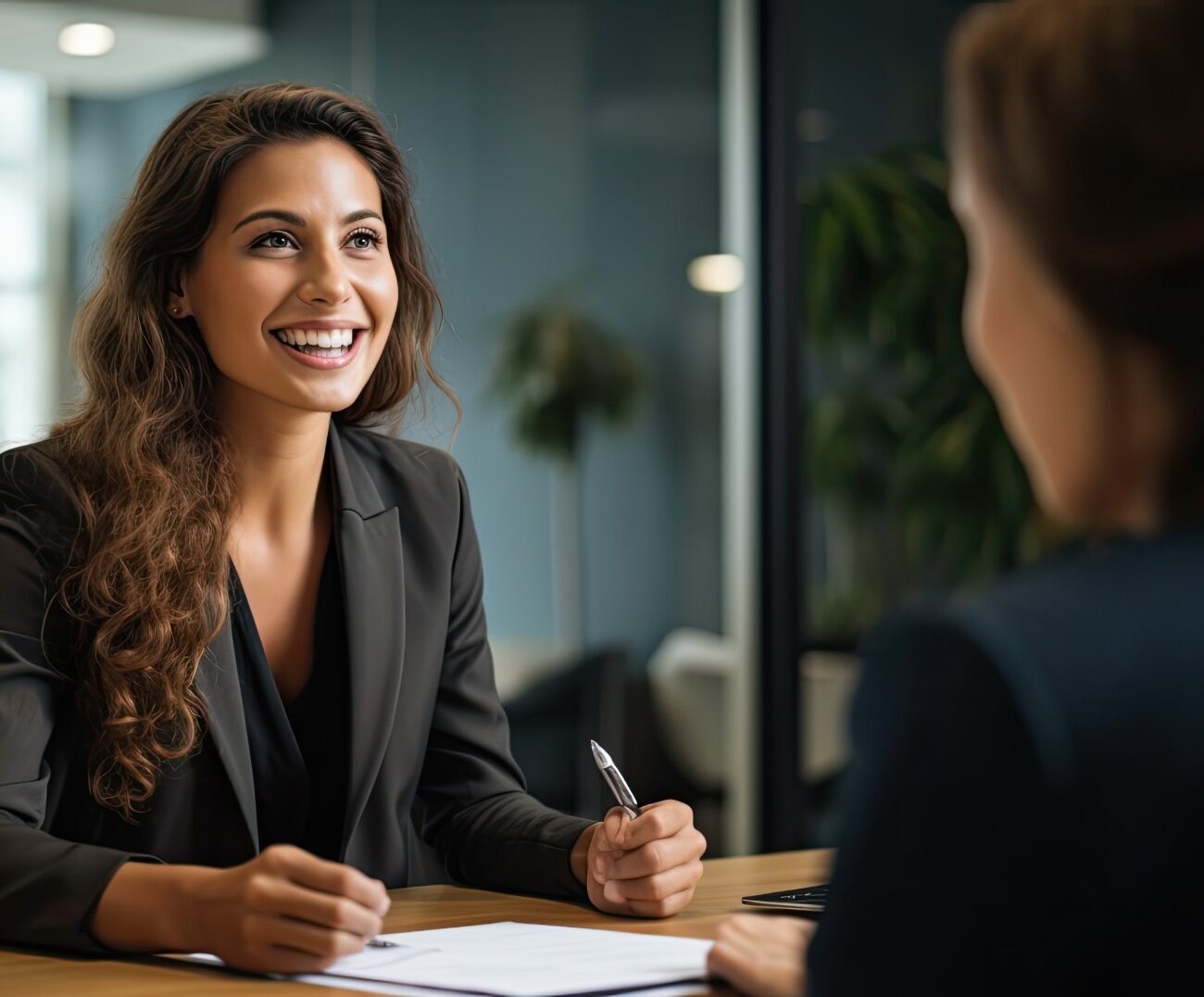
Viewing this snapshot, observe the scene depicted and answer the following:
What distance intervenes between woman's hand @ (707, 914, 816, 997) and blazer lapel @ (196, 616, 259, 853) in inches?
26.3

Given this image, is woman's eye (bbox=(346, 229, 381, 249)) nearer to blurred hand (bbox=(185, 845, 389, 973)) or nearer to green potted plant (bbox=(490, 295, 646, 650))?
blurred hand (bbox=(185, 845, 389, 973))

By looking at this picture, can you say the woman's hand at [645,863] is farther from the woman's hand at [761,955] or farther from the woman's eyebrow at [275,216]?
the woman's eyebrow at [275,216]

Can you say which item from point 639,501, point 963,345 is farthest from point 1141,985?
point 963,345

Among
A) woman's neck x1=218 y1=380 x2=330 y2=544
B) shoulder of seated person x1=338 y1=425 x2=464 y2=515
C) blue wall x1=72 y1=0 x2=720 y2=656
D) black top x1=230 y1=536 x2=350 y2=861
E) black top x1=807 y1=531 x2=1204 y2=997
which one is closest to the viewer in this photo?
black top x1=807 y1=531 x2=1204 y2=997

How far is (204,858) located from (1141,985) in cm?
125

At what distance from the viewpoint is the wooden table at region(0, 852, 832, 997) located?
1.15 meters

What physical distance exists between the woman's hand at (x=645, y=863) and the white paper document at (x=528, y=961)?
8 cm

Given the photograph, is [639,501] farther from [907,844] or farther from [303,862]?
[907,844]

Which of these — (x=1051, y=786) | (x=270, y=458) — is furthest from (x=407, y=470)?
(x=1051, y=786)

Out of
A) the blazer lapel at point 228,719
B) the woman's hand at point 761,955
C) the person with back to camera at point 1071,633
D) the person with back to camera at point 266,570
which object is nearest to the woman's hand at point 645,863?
the person with back to camera at point 266,570

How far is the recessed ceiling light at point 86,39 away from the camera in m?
3.20

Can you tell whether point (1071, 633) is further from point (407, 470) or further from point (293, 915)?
point (407, 470)

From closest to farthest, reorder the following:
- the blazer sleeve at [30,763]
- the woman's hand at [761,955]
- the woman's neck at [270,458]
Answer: the woman's hand at [761,955] < the blazer sleeve at [30,763] < the woman's neck at [270,458]

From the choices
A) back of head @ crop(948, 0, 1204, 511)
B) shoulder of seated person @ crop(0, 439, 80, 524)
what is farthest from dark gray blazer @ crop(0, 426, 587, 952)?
back of head @ crop(948, 0, 1204, 511)
